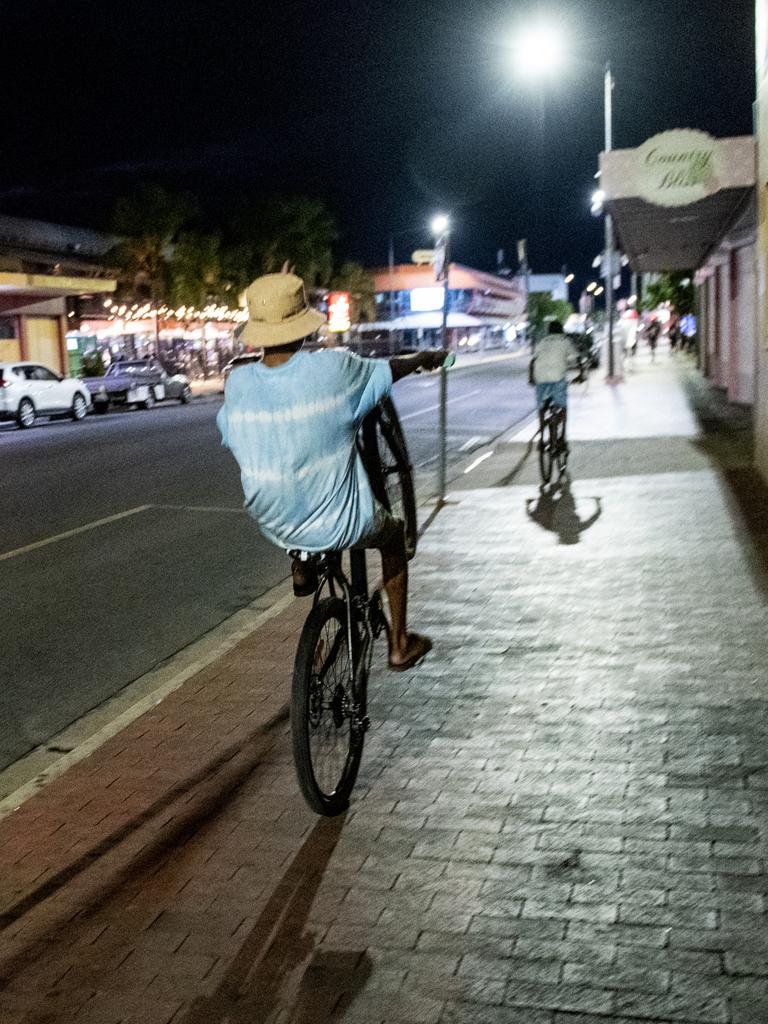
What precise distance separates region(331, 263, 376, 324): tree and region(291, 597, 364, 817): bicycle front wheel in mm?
66613

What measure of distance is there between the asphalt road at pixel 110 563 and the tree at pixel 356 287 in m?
51.0

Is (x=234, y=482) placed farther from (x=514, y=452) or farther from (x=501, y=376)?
(x=501, y=376)

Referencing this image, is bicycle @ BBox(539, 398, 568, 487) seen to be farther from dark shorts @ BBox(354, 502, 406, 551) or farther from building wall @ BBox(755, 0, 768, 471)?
dark shorts @ BBox(354, 502, 406, 551)

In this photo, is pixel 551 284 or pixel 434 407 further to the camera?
pixel 551 284

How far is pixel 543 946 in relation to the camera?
11.7 feet

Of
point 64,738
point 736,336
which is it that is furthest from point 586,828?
point 736,336

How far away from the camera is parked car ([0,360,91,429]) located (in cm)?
2831

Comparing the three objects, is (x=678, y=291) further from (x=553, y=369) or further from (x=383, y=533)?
(x=383, y=533)

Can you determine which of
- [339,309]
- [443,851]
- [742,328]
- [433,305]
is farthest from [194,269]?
[443,851]

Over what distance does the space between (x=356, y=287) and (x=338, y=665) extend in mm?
69597

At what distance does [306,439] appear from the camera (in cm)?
446

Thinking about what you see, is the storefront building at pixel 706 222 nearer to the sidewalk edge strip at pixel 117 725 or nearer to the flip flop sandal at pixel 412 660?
the sidewalk edge strip at pixel 117 725

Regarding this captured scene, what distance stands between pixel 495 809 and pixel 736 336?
850 inches

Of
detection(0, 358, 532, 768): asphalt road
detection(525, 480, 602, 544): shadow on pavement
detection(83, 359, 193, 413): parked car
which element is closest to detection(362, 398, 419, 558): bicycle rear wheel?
detection(0, 358, 532, 768): asphalt road
